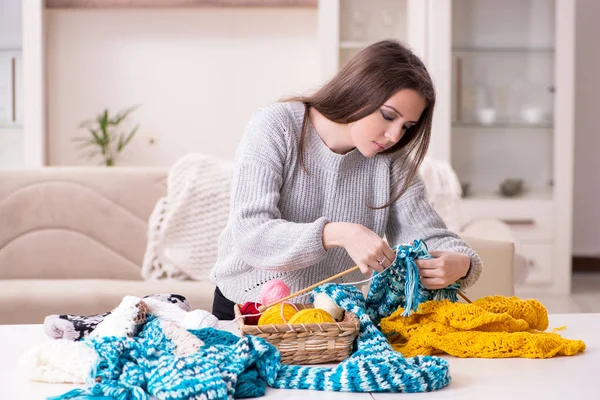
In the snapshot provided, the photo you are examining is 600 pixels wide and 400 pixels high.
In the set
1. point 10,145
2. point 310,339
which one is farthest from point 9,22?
point 310,339

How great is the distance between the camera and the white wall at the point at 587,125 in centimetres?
505

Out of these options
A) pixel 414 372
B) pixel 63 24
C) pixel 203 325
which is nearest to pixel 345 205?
pixel 203 325

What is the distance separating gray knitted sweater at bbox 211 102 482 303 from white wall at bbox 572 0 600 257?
3.71 m

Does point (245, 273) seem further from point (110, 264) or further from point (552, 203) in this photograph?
point (552, 203)

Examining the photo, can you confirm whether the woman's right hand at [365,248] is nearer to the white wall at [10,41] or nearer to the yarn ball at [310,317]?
the yarn ball at [310,317]

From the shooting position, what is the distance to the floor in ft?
13.0

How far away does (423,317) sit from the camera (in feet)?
4.51

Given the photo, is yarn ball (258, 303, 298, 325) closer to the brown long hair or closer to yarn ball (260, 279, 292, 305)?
yarn ball (260, 279, 292, 305)

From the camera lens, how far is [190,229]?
9.39ft

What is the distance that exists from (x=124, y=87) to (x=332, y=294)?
350cm

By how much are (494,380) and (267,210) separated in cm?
57

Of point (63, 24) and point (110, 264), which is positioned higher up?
point (63, 24)

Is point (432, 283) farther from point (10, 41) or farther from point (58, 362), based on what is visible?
point (10, 41)

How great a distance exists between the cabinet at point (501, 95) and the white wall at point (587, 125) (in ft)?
2.59
